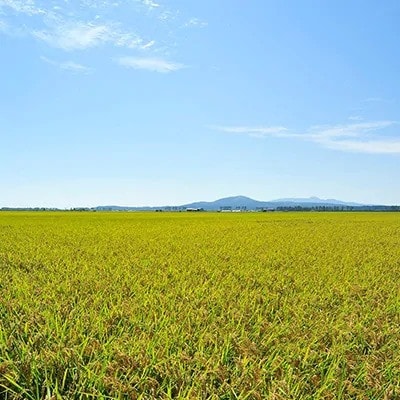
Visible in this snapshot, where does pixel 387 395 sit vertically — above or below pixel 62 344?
below

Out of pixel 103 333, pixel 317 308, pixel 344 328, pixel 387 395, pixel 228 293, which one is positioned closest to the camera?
pixel 387 395

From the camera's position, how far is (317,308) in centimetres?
475

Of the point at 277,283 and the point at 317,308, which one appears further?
the point at 277,283

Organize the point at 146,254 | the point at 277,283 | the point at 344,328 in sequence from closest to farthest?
the point at 344,328 < the point at 277,283 < the point at 146,254

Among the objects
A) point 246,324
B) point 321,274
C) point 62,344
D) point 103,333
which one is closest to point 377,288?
point 321,274

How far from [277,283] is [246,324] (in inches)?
88.6

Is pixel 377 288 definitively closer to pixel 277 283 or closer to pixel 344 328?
pixel 277 283

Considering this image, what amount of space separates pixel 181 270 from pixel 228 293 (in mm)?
2103

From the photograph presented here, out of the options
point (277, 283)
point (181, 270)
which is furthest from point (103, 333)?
point (181, 270)

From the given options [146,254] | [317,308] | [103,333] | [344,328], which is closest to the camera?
[103,333]

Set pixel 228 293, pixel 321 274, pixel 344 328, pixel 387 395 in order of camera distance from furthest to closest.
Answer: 1. pixel 321 274
2. pixel 228 293
3. pixel 344 328
4. pixel 387 395

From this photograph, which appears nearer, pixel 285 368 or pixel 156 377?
pixel 156 377

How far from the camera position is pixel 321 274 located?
709 cm

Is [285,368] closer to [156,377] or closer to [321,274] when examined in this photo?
[156,377]
